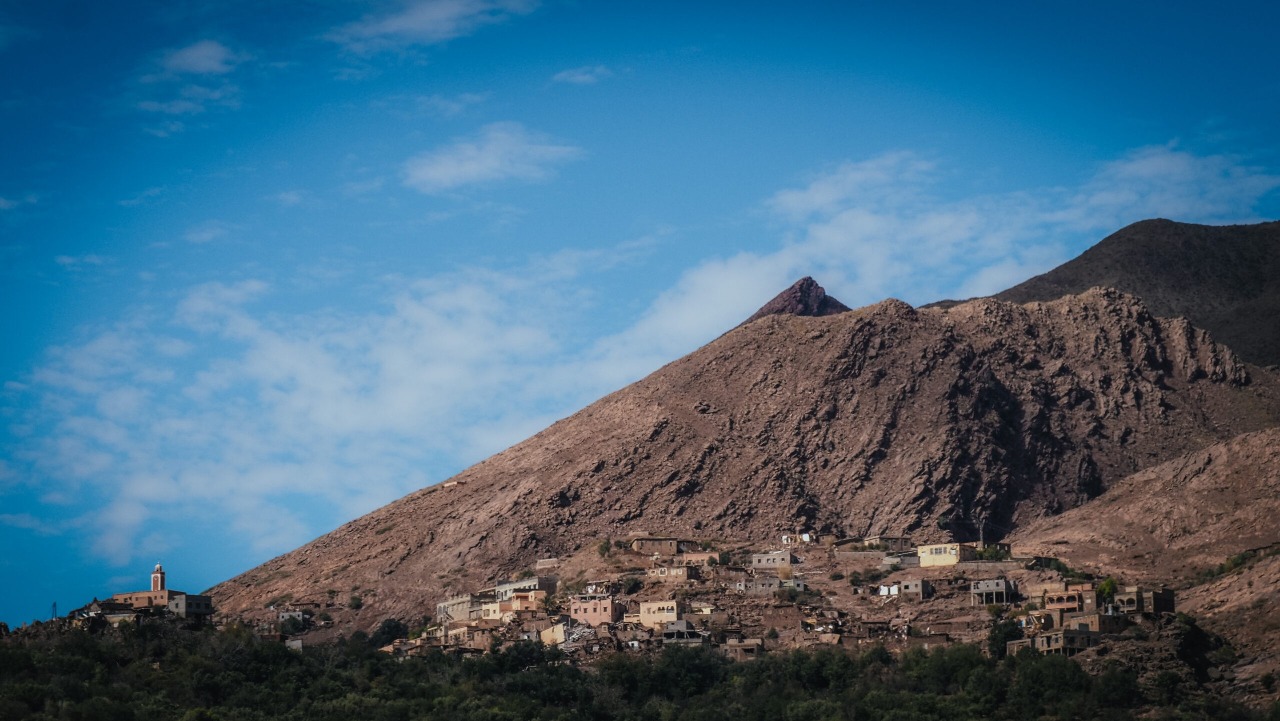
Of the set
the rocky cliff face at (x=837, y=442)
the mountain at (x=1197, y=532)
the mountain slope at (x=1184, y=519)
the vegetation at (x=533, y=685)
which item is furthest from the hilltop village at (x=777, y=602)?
the rocky cliff face at (x=837, y=442)

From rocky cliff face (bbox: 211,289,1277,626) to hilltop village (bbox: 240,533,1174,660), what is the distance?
4.70 m

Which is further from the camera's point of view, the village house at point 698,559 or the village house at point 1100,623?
the village house at point 698,559

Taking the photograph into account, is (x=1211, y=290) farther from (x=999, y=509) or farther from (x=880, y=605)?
(x=880, y=605)

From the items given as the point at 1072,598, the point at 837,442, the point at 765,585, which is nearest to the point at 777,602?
the point at 765,585

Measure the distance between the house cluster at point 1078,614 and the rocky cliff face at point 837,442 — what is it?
2062cm

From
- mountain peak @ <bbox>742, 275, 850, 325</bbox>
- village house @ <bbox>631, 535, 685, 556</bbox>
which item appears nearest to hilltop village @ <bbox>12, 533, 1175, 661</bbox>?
village house @ <bbox>631, 535, 685, 556</bbox>

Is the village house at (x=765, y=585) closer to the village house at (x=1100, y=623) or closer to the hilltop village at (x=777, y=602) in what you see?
the hilltop village at (x=777, y=602)

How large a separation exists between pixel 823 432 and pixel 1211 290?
193ft

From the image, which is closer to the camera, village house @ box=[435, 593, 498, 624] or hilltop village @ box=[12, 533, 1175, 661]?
hilltop village @ box=[12, 533, 1175, 661]

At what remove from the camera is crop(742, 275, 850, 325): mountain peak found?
607ft

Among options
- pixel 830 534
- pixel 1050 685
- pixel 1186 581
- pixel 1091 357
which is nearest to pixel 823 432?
pixel 830 534

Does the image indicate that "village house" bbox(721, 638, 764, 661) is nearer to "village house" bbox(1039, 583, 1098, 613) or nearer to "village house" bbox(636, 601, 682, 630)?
"village house" bbox(636, 601, 682, 630)

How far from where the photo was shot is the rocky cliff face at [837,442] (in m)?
136

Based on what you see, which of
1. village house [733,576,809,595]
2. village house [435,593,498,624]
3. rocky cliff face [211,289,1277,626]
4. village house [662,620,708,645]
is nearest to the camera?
village house [662,620,708,645]
